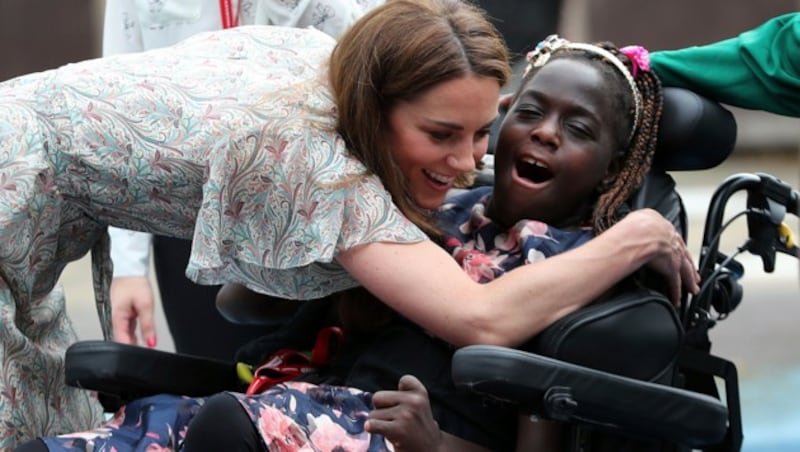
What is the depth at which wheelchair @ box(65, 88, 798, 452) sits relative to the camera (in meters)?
2.53

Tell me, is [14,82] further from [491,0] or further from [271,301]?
[491,0]

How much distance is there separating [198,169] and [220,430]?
19.7 inches

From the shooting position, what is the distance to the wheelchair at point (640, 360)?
2527 millimetres

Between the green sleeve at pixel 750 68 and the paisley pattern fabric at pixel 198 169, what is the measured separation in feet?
2.55

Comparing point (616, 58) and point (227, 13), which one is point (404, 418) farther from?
point (227, 13)

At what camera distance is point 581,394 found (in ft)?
8.30

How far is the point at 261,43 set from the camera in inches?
113

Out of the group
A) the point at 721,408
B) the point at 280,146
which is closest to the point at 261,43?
the point at 280,146

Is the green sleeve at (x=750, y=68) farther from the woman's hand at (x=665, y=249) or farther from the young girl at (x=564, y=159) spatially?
the woman's hand at (x=665, y=249)

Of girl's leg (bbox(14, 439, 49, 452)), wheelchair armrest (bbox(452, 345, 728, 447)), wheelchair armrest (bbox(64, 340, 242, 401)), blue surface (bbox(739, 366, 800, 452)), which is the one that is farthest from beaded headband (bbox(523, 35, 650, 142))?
blue surface (bbox(739, 366, 800, 452))

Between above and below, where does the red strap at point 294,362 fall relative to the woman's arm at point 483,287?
below

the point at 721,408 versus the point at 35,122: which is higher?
the point at 35,122

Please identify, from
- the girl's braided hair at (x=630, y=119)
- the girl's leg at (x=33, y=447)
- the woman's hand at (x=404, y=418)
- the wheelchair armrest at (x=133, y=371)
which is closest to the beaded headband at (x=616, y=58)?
the girl's braided hair at (x=630, y=119)

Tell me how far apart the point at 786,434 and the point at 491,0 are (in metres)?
1.95
